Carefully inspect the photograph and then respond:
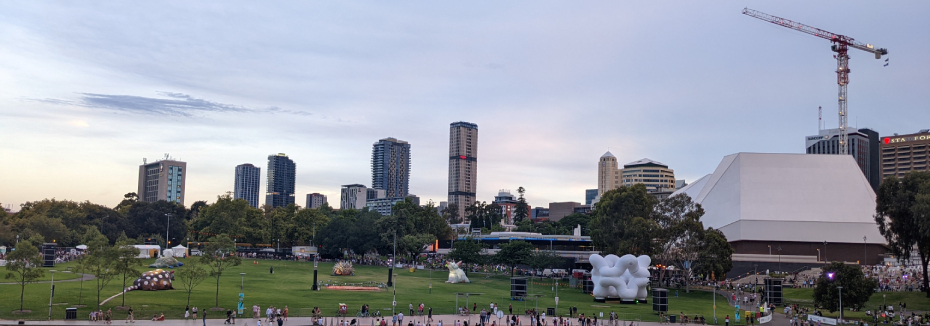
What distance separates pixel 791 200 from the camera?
98.3 m

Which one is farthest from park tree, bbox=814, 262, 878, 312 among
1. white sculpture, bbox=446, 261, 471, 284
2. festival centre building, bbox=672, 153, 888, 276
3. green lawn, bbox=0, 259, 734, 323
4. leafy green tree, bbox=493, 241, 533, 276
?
festival centre building, bbox=672, 153, 888, 276

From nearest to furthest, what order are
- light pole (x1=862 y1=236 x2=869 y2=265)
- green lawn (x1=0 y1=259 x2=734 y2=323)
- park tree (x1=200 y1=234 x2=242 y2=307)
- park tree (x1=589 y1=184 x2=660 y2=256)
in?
1. green lawn (x1=0 y1=259 x2=734 y2=323)
2. park tree (x1=200 y1=234 x2=242 y2=307)
3. park tree (x1=589 y1=184 x2=660 y2=256)
4. light pole (x1=862 y1=236 x2=869 y2=265)

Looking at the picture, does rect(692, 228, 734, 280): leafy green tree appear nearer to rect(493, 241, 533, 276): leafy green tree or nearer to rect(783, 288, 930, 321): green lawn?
rect(783, 288, 930, 321): green lawn

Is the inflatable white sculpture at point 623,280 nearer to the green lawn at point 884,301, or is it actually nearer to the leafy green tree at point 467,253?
the green lawn at point 884,301

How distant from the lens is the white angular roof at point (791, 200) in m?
93.2

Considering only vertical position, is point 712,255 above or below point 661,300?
above

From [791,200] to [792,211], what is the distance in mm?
2476

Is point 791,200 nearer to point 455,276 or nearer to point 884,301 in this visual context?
point 884,301

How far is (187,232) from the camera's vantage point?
396 feet

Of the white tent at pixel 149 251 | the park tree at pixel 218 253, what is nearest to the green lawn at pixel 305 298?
the park tree at pixel 218 253

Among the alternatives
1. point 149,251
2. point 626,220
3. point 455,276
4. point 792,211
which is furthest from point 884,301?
point 149,251

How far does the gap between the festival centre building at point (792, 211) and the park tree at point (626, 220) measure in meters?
16.9

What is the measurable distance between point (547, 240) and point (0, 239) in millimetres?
85054

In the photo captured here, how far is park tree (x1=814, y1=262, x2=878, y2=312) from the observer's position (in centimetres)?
4716
